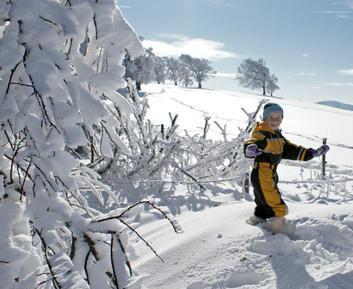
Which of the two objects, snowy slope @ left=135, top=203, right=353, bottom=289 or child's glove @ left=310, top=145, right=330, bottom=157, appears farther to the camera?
child's glove @ left=310, top=145, right=330, bottom=157

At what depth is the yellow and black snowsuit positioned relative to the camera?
371 cm

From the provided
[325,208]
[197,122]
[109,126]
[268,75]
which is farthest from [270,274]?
[268,75]

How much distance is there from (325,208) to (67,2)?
3.01m

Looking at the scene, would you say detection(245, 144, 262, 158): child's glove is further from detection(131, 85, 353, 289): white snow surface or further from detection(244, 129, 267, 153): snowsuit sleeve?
detection(131, 85, 353, 289): white snow surface

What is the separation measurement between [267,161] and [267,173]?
0.38 ft

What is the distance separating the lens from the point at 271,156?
3.87 meters

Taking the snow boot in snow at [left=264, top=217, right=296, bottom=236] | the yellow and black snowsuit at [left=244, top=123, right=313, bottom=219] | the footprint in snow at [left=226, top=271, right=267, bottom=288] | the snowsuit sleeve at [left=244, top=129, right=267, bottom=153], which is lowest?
the footprint in snow at [left=226, top=271, right=267, bottom=288]

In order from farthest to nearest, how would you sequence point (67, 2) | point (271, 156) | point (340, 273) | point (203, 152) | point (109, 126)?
point (203, 152), point (271, 156), point (340, 273), point (109, 126), point (67, 2)

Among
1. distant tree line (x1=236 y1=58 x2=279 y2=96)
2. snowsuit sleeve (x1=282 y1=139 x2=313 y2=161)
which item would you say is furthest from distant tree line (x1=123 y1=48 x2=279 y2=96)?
snowsuit sleeve (x1=282 y1=139 x2=313 y2=161)

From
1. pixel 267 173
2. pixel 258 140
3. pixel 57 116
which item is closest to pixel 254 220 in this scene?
pixel 267 173

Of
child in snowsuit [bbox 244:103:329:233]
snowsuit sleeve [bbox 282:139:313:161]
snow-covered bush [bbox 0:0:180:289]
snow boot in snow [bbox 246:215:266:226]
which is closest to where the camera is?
snow-covered bush [bbox 0:0:180:289]

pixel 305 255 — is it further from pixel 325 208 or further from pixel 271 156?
pixel 271 156

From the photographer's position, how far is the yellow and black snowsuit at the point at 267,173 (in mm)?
3705

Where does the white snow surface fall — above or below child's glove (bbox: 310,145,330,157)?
below
